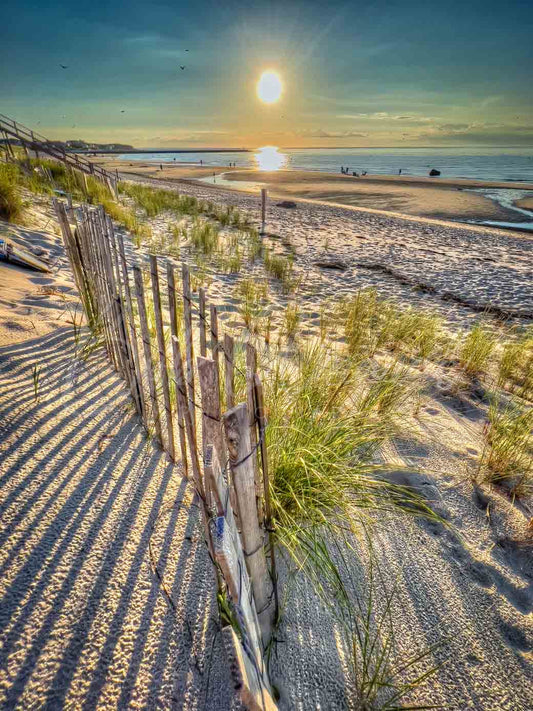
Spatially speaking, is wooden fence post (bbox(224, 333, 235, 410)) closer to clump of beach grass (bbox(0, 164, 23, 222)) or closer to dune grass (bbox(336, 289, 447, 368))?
dune grass (bbox(336, 289, 447, 368))

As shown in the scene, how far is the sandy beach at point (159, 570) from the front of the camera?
46.1 inches

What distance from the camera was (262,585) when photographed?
1.32 metres

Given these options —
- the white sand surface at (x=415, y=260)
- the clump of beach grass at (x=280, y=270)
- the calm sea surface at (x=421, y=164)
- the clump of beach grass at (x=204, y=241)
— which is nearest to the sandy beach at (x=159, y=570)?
the white sand surface at (x=415, y=260)

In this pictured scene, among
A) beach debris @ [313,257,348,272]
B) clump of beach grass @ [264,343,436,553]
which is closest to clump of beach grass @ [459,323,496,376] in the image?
clump of beach grass @ [264,343,436,553]

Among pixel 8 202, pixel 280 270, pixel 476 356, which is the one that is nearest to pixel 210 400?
pixel 476 356

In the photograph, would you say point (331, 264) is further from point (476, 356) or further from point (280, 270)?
point (476, 356)

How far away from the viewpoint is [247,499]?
107cm

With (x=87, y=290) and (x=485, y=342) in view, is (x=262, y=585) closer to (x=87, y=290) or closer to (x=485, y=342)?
(x=87, y=290)

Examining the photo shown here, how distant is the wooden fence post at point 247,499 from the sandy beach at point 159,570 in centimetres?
17

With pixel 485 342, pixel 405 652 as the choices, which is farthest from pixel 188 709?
pixel 485 342

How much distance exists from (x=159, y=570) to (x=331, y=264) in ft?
23.5

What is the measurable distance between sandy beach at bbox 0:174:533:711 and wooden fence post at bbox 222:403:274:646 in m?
0.17

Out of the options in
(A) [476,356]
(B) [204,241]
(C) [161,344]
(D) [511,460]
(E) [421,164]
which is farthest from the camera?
(E) [421,164]

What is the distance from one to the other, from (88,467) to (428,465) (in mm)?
2107
